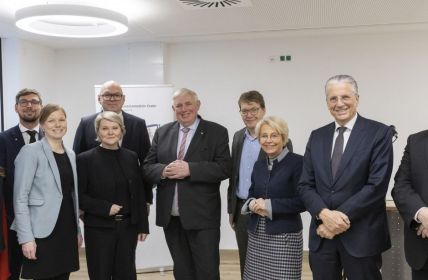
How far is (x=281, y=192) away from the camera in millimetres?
2537

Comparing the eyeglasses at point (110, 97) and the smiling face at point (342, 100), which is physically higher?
the eyeglasses at point (110, 97)

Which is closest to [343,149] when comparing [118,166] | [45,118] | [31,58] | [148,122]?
[118,166]

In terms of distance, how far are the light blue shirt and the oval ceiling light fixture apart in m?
1.65

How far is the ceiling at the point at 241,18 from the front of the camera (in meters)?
3.84

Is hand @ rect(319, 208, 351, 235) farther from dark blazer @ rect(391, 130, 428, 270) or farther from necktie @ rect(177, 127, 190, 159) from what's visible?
necktie @ rect(177, 127, 190, 159)

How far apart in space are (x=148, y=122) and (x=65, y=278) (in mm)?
2369

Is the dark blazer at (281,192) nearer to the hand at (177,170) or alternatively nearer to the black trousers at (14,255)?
the hand at (177,170)

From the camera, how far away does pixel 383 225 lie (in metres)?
2.27

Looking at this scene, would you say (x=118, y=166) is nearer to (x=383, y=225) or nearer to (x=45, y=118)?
(x=45, y=118)

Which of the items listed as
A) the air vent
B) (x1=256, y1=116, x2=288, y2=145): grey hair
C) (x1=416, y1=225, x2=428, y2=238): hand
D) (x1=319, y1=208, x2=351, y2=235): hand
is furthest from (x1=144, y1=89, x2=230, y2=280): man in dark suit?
(x1=416, y1=225, x2=428, y2=238): hand

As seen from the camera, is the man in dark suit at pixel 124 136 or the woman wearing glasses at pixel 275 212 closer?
the woman wearing glasses at pixel 275 212

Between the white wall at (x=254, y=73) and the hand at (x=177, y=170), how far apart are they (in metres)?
2.66

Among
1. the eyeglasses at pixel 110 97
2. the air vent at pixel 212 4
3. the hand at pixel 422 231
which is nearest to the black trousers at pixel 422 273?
the hand at pixel 422 231

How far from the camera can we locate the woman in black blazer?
2.74 m
